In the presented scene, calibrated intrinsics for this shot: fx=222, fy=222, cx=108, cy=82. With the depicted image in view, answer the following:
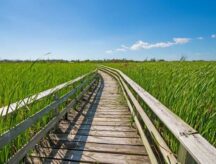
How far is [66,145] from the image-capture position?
3.82 m

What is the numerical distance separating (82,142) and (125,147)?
2.55 feet

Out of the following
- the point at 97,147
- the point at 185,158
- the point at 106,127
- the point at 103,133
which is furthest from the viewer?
the point at 106,127

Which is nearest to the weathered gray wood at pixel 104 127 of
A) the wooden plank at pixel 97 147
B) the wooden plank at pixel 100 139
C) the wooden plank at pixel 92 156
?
the wooden plank at pixel 100 139

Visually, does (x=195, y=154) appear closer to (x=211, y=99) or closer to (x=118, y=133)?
Result: (x=211, y=99)

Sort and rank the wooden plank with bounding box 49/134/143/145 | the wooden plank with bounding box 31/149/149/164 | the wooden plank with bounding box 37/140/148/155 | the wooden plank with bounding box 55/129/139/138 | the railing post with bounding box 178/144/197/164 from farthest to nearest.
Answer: the wooden plank with bounding box 55/129/139/138 → the wooden plank with bounding box 49/134/143/145 → the wooden plank with bounding box 37/140/148/155 → the wooden plank with bounding box 31/149/149/164 → the railing post with bounding box 178/144/197/164

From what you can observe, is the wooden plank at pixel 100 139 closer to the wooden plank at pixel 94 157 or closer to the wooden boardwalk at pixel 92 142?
the wooden boardwalk at pixel 92 142

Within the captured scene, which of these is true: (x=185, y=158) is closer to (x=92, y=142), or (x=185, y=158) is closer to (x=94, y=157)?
(x=94, y=157)

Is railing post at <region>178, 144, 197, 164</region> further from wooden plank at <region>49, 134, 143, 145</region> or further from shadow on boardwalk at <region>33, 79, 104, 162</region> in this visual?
wooden plank at <region>49, 134, 143, 145</region>

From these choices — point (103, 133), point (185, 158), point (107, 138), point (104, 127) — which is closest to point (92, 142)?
point (107, 138)

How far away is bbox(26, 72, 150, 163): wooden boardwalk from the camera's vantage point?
11.0ft

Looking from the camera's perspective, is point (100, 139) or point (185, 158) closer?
point (185, 158)

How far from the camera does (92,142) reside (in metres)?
4.02

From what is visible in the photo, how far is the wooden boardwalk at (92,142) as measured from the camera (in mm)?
3338

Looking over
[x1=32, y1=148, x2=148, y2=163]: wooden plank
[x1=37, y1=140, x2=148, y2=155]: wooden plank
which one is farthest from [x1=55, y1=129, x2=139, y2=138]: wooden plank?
[x1=32, y1=148, x2=148, y2=163]: wooden plank
